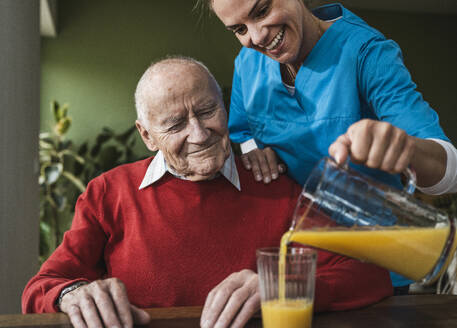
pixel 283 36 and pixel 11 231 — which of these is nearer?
pixel 283 36

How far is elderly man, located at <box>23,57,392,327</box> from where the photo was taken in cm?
150

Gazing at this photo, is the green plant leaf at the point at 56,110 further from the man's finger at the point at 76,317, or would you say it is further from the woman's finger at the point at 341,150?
the woman's finger at the point at 341,150

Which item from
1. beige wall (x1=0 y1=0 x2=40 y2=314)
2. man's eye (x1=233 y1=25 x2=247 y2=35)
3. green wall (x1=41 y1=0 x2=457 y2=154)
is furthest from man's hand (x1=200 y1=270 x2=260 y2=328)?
green wall (x1=41 y1=0 x2=457 y2=154)

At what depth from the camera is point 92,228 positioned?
5.10ft

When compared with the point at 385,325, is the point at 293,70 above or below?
above

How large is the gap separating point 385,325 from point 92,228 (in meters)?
0.93

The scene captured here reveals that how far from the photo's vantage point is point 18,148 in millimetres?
2301

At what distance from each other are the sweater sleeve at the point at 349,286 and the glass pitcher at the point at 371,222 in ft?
0.98

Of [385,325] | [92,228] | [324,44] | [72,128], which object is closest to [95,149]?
[72,128]

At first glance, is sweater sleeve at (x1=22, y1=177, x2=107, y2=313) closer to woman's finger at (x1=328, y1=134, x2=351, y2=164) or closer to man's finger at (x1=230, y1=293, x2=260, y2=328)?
man's finger at (x1=230, y1=293, x2=260, y2=328)

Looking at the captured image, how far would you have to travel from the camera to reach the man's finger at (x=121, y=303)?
3.42 ft

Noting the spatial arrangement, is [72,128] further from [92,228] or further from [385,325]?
[385,325]

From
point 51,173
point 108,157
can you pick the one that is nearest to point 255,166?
point 51,173

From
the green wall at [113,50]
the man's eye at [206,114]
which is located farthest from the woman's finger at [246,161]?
the green wall at [113,50]
